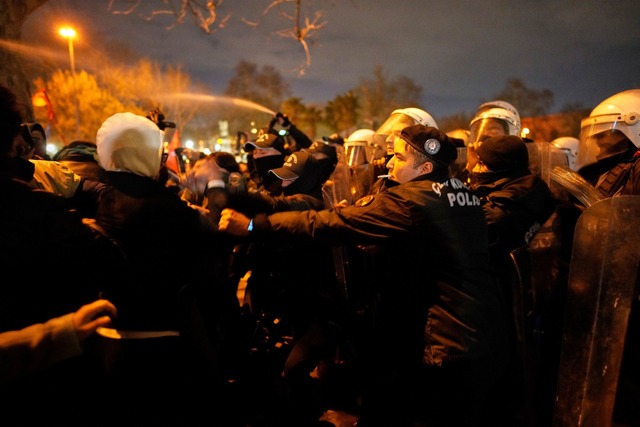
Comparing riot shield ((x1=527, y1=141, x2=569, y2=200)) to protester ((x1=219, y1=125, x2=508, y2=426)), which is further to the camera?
riot shield ((x1=527, y1=141, x2=569, y2=200))

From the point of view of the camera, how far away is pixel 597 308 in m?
2.52

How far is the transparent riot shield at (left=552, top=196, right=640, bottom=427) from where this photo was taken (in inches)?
96.4

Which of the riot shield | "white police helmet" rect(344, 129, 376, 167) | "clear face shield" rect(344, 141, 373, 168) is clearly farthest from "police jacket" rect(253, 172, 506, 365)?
"clear face shield" rect(344, 141, 373, 168)

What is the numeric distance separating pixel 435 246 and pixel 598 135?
8.64ft

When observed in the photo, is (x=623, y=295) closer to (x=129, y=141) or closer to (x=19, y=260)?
(x=129, y=141)

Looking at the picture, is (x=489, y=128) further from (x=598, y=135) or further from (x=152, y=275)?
(x=152, y=275)

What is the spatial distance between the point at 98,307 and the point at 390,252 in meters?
1.64

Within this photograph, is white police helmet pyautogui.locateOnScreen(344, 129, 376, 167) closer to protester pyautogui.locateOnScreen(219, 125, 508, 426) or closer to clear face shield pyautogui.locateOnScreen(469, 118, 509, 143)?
clear face shield pyautogui.locateOnScreen(469, 118, 509, 143)

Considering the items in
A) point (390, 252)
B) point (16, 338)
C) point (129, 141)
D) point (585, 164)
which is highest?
point (585, 164)

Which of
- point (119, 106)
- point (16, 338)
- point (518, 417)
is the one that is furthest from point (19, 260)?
point (119, 106)

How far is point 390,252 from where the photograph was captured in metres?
2.54

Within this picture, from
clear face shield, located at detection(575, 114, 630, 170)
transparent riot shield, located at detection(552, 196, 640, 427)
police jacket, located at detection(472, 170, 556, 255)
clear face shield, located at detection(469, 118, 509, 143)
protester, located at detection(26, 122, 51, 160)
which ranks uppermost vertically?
clear face shield, located at detection(469, 118, 509, 143)

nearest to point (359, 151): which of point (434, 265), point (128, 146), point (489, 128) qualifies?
point (489, 128)

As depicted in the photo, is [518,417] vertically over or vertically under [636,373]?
under
